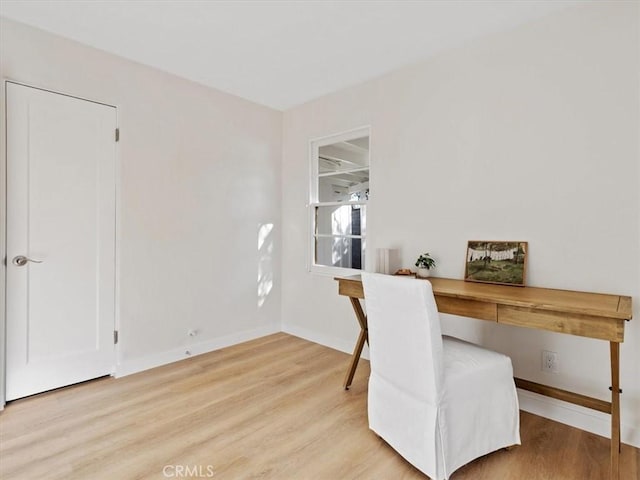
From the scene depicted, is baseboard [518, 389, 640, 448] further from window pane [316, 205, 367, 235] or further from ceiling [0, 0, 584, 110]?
ceiling [0, 0, 584, 110]

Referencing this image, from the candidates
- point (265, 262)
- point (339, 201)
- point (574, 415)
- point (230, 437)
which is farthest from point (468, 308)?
point (265, 262)

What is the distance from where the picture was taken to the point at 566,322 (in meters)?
1.60

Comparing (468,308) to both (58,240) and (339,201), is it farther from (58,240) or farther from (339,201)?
(58,240)

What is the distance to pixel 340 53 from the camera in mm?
2605

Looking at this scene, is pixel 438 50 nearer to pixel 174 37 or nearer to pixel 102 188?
pixel 174 37

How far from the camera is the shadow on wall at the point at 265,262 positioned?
3701 mm

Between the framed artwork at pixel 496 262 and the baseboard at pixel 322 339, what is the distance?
126 centimetres

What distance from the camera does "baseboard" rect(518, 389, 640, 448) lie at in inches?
74.6

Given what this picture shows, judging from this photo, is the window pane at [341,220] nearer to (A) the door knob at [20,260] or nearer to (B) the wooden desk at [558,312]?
(B) the wooden desk at [558,312]

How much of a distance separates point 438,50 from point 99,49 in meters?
2.51

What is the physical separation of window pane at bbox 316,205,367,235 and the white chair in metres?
1.39

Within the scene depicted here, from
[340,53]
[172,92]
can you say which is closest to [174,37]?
[172,92]

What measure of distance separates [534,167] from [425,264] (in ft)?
3.08

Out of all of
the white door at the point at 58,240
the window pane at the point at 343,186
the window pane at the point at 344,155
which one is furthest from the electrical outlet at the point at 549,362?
the white door at the point at 58,240
